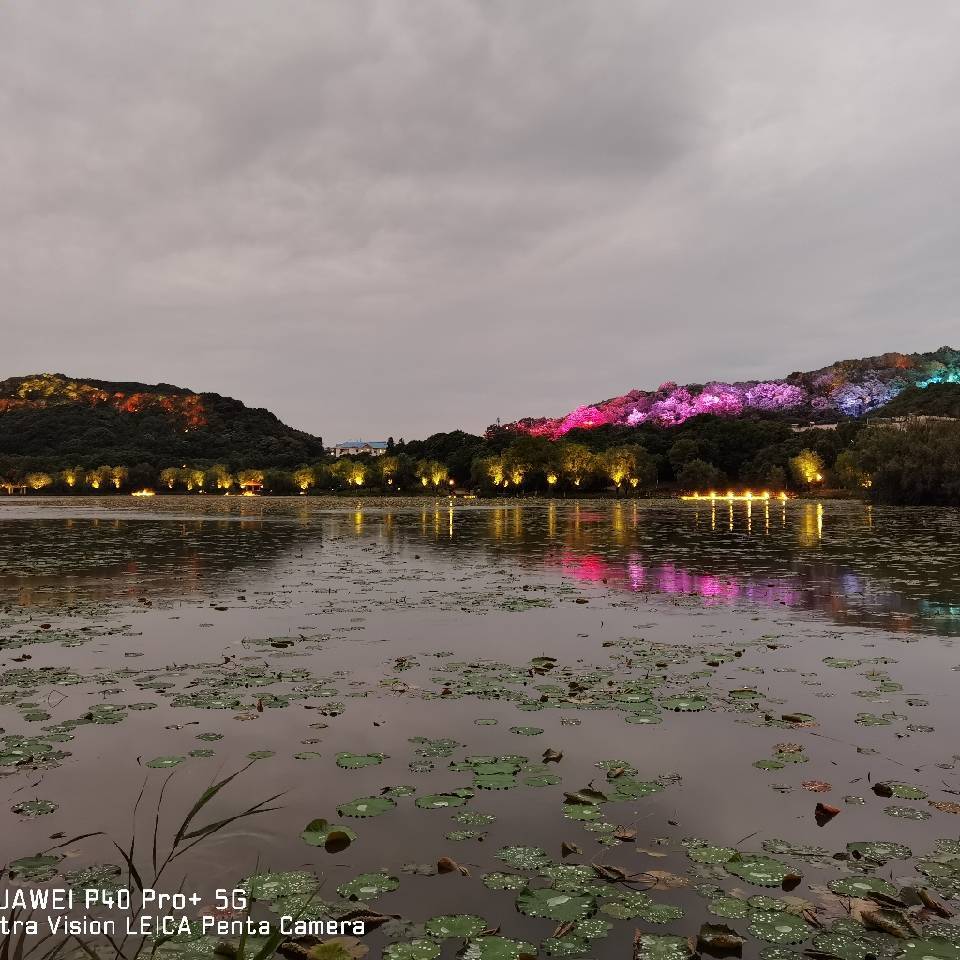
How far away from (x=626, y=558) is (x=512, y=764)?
850 inches

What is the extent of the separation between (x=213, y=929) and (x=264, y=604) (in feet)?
44.1

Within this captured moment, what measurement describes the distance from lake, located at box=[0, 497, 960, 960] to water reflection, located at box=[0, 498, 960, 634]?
75 centimetres

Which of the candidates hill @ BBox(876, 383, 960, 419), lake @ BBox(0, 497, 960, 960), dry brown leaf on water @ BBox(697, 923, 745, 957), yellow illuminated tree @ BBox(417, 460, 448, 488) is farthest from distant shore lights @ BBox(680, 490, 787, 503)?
dry brown leaf on water @ BBox(697, 923, 745, 957)

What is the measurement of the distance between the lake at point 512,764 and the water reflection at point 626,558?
75 centimetres

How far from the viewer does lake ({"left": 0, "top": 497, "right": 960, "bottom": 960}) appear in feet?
16.3

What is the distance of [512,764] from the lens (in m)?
7.46

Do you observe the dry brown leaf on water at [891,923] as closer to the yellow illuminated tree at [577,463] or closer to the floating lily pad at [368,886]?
the floating lily pad at [368,886]

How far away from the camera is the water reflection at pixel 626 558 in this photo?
1852 cm

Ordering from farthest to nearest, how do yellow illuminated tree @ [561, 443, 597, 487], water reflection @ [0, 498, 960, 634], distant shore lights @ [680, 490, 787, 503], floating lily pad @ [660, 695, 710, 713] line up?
yellow illuminated tree @ [561, 443, 597, 487] < distant shore lights @ [680, 490, 787, 503] < water reflection @ [0, 498, 960, 634] < floating lily pad @ [660, 695, 710, 713]

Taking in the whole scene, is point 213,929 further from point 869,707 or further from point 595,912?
point 869,707

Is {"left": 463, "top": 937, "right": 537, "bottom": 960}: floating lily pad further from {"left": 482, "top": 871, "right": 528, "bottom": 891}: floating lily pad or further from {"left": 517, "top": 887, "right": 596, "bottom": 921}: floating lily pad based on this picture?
{"left": 482, "top": 871, "right": 528, "bottom": 891}: floating lily pad

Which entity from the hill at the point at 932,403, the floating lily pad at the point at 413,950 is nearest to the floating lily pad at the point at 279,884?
the floating lily pad at the point at 413,950

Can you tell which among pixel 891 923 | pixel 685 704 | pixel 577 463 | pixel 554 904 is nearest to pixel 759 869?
pixel 891 923

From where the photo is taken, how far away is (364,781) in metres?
7.10
